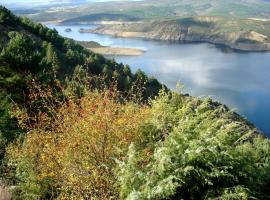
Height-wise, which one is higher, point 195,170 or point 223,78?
point 195,170

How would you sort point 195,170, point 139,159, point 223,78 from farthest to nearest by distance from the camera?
point 223,78, point 139,159, point 195,170

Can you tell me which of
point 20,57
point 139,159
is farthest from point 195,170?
point 20,57

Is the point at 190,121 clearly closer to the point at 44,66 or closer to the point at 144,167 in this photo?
the point at 144,167

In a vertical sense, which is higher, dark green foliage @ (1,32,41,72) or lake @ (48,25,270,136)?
dark green foliage @ (1,32,41,72)

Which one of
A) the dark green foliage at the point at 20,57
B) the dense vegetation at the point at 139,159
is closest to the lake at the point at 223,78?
the dark green foliage at the point at 20,57

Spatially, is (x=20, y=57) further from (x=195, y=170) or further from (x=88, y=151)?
(x=195, y=170)

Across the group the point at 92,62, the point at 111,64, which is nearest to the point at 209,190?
the point at 92,62

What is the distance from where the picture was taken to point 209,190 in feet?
37.1

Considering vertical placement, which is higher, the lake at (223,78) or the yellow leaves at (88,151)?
the yellow leaves at (88,151)

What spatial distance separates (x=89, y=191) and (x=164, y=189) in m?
2.53

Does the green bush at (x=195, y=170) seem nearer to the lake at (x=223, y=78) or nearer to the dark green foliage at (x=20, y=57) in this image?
the dark green foliage at (x=20, y=57)

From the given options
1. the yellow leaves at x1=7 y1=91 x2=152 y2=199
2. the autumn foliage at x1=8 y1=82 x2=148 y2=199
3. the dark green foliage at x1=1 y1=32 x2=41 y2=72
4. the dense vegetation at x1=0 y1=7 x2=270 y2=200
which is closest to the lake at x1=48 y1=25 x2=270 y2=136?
the dark green foliage at x1=1 y1=32 x2=41 y2=72

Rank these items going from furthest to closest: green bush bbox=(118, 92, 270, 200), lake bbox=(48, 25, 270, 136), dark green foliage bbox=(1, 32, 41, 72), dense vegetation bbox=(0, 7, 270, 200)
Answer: lake bbox=(48, 25, 270, 136) < dark green foliage bbox=(1, 32, 41, 72) < dense vegetation bbox=(0, 7, 270, 200) < green bush bbox=(118, 92, 270, 200)

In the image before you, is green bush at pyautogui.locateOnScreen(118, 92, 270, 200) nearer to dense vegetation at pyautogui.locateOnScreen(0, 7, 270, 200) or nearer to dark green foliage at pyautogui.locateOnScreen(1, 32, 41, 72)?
dense vegetation at pyautogui.locateOnScreen(0, 7, 270, 200)
